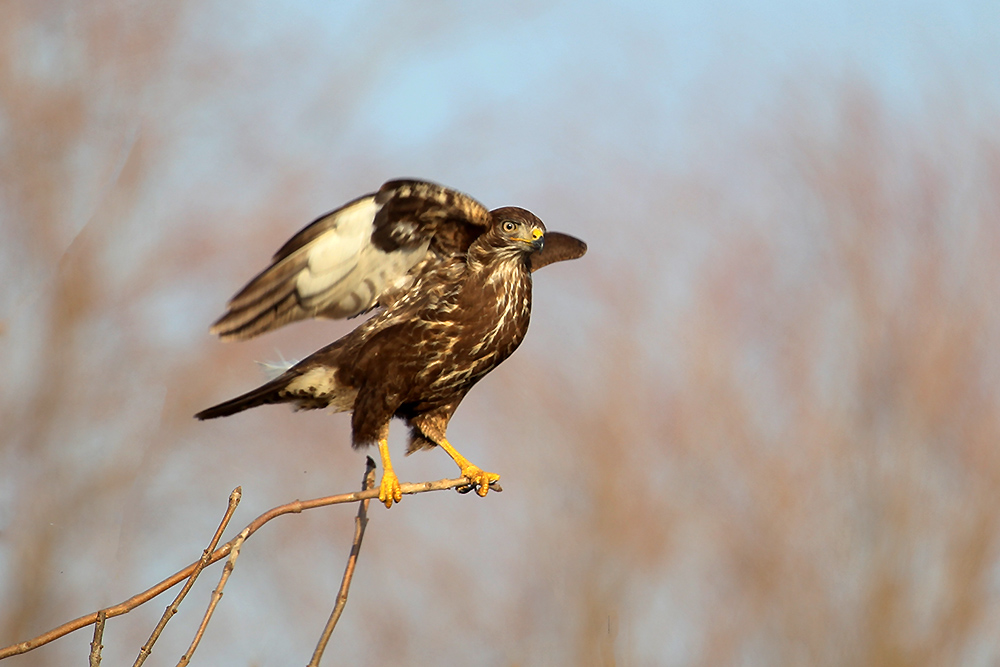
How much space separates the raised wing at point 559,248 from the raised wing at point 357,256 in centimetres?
67

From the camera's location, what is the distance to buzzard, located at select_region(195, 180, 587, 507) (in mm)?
5250

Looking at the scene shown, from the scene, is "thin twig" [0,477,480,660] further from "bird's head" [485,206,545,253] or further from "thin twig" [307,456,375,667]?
"bird's head" [485,206,545,253]

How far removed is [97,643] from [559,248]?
4042 millimetres

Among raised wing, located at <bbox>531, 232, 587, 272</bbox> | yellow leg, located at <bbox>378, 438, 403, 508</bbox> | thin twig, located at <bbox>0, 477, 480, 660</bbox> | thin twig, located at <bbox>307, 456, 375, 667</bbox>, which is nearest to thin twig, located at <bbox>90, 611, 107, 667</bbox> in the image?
thin twig, located at <bbox>0, 477, 480, 660</bbox>

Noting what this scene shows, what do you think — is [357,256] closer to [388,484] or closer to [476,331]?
[476,331]

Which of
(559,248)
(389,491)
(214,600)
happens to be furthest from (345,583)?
(559,248)

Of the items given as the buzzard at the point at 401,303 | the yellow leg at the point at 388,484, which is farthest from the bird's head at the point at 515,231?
the yellow leg at the point at 388,484

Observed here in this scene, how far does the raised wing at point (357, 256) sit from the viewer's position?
5.35 m

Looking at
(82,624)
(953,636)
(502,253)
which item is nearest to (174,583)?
(82,624)

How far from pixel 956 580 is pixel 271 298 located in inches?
474

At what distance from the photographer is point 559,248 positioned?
6180mm

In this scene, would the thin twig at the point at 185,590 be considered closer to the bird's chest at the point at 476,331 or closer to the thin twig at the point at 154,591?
the thin twig at the point at 154,591

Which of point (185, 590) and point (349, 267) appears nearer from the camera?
point (185, 590)

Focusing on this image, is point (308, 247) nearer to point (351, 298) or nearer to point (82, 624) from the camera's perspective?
point (351, 298)
